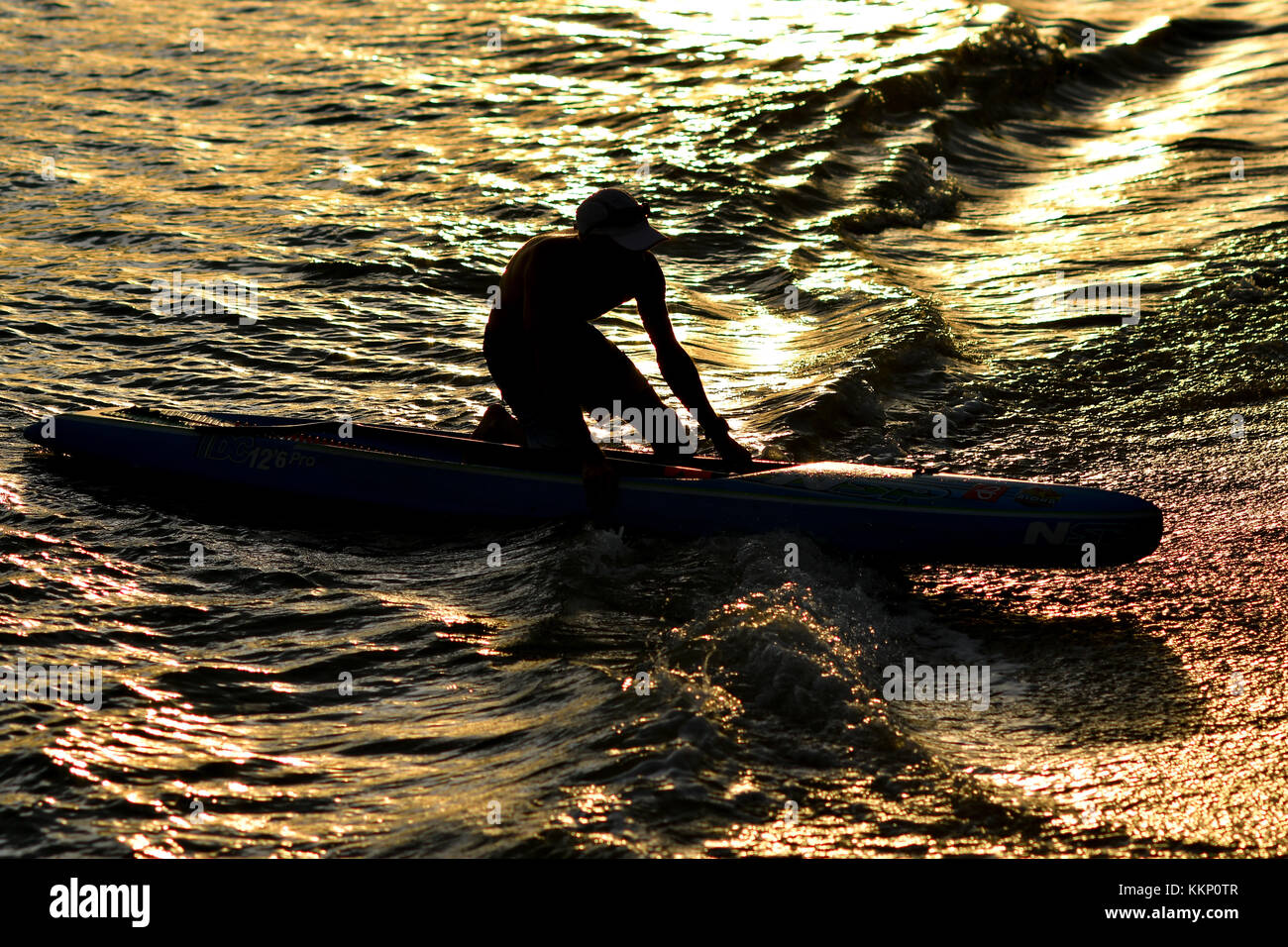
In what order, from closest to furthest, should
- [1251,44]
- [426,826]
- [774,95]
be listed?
[426,826]
[774,95]
[1251,44]

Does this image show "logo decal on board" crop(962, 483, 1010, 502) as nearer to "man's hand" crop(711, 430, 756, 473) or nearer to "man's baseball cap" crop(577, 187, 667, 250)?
"man's hand" crop(711, 430, 756, 473)

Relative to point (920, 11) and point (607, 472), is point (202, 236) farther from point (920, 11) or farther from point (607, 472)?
point (920, 11)

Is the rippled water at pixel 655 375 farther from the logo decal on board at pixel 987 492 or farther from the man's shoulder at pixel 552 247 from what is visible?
the man's shoulder at pixel 552 247

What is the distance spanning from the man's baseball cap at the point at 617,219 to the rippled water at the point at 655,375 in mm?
1406

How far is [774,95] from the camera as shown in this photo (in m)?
14.2

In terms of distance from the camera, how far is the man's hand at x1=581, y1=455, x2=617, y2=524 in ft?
19.0

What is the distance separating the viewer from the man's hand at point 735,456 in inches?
236

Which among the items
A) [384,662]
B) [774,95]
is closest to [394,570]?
Result: [384,662]

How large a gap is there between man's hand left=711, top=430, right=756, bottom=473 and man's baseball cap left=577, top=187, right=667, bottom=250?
40.8 inches

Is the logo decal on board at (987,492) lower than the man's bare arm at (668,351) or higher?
lower

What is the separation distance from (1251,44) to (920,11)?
4294 millimetres
